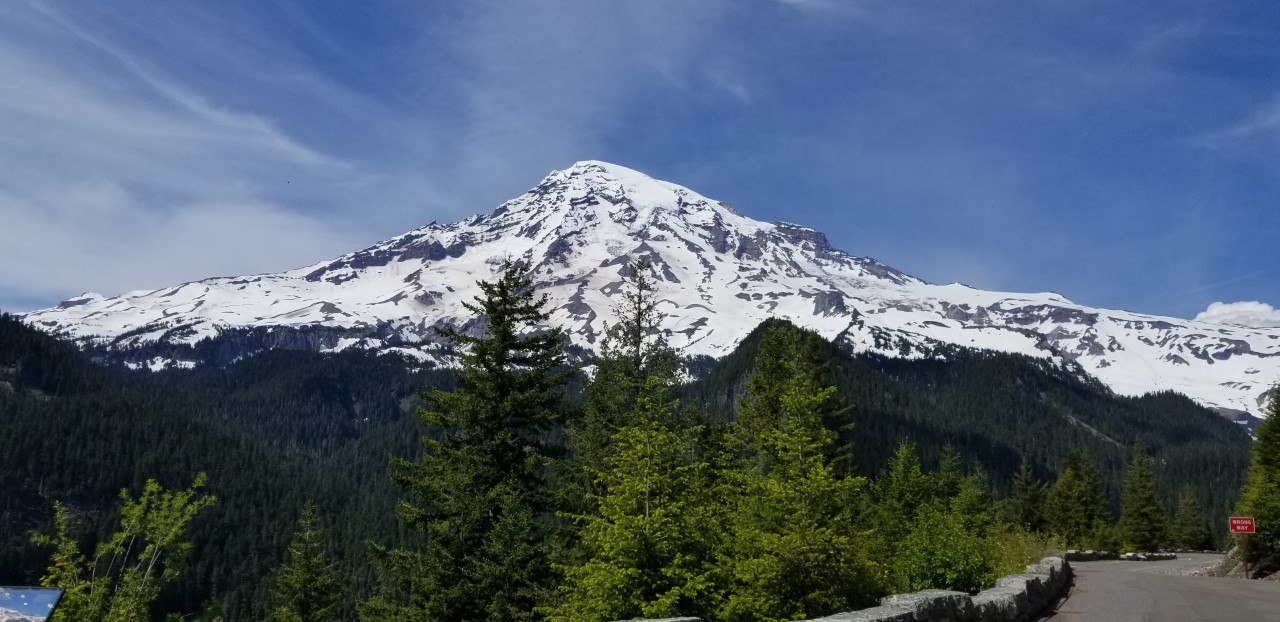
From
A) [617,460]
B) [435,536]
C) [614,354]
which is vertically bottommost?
[435,536]

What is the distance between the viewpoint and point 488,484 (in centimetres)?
2041

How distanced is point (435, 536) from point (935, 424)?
197 metres

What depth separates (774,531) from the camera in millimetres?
13125

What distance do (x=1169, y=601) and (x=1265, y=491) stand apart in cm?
2518

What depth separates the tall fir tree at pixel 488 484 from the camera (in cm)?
1866

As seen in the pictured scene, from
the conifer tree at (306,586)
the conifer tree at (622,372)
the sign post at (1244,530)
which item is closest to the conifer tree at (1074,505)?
the sign post at (1244,530)

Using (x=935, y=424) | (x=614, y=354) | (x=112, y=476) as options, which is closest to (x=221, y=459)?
(x=112, y=476)

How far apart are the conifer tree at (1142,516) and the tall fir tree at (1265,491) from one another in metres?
20.4

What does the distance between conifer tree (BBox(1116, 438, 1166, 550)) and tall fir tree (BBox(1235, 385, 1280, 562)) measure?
2037 cm

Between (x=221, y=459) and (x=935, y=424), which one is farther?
(x=935, y=424)

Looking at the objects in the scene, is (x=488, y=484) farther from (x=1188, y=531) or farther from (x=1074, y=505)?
(x=1188, y=531)

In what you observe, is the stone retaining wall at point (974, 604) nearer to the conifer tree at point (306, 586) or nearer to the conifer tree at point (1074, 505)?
the conifer tree at point (306, 586)

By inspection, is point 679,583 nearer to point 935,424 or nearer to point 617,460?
point 617,460

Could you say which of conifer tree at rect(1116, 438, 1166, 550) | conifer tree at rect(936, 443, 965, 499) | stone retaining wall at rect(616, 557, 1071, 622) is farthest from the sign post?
conifer tree at rect(1116, 438, 1166, 550)
